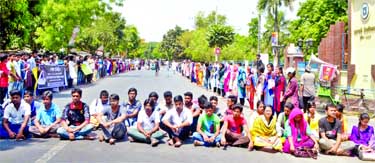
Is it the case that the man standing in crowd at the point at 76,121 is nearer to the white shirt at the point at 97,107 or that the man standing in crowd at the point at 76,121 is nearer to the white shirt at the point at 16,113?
the white shirt at the point at 97,107

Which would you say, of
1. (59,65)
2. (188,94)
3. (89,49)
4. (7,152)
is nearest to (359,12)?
(59,65)

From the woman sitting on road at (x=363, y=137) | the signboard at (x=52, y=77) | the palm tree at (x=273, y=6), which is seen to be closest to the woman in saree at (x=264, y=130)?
the woman sitting on road at (x=363, y=137)

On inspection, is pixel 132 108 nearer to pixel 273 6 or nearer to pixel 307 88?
pixel 307 88

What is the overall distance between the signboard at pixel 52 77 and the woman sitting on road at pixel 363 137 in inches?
592

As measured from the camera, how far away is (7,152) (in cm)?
980

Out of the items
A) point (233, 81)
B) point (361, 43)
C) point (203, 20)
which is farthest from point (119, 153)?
point (203, 20)

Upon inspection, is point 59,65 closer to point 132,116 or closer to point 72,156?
point 132,116

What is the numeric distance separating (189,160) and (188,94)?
2535 millimetres

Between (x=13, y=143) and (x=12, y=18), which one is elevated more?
(x=12, y=18)

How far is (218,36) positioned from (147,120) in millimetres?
56084

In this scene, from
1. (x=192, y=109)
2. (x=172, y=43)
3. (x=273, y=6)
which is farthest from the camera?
(x=172, y=43)

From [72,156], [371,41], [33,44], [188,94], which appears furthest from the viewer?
[33,44]

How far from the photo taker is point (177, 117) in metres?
11.3

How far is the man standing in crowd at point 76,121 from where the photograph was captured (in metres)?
11.2
